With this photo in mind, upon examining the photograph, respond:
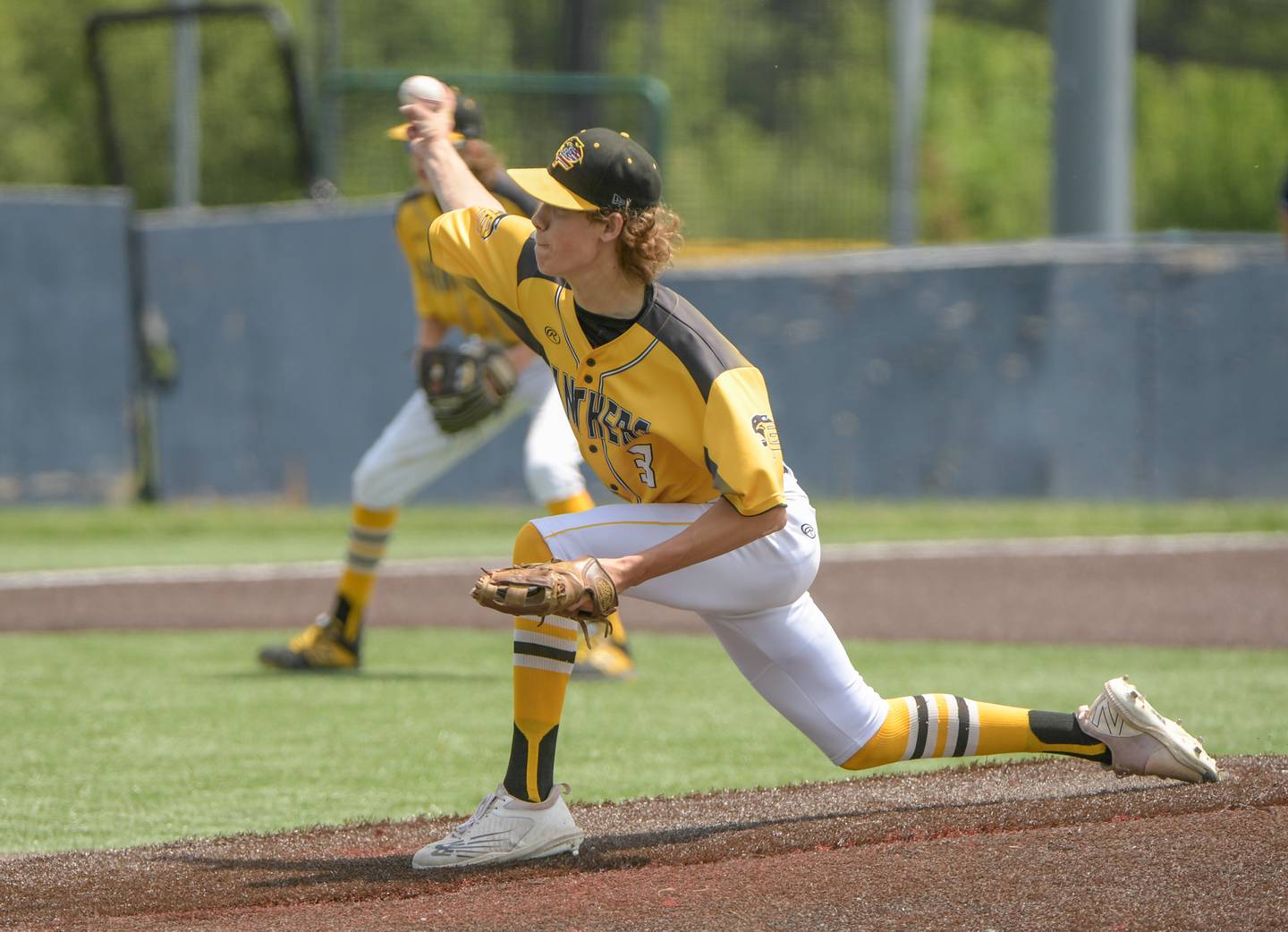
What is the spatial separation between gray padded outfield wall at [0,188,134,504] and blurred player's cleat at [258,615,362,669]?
6413mm

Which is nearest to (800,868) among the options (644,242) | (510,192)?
(644,242)

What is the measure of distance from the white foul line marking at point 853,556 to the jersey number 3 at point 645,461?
5912mm

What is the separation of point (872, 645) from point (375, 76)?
340 inches

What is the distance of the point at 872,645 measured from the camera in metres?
7.86

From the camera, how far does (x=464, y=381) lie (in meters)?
6.78

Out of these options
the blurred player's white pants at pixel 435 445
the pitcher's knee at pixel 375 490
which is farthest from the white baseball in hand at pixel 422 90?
the pitcher's knee at pixel 375 490

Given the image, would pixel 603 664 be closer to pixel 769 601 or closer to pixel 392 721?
pixel 392 721

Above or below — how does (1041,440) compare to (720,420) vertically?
below

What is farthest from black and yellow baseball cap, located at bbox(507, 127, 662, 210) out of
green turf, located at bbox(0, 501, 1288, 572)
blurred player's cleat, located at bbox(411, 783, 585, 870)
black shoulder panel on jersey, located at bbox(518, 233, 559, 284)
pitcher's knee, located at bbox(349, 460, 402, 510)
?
green turf, located at bbox(0, 501, 1288, 572)

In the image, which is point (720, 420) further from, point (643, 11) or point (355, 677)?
point (643, 11)

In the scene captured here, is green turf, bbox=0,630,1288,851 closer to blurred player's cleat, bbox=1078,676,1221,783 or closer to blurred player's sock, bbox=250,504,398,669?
blurred player's sock, bbox=250,504,398,669

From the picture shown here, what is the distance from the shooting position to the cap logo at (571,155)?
4.03 meters

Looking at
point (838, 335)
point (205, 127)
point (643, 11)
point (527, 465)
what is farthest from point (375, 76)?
point (205, 127)

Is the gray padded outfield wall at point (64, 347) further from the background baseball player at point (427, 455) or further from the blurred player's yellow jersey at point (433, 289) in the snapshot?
the blurred player's yellow jersey at point (433, 289)
